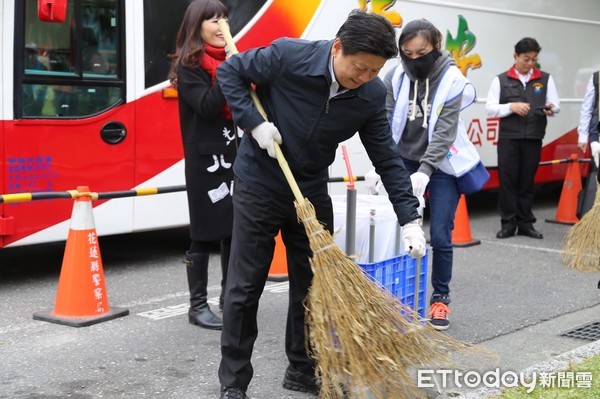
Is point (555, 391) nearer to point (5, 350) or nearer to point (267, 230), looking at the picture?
point (267, 230)

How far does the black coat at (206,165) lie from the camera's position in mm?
5297

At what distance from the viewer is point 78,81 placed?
6.80 m

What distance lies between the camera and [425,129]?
5.41 meters

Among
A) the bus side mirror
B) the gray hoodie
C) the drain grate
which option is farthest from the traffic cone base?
the drain grate

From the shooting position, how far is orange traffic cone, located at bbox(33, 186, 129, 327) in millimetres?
5590

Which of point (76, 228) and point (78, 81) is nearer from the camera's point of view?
point (76, 228)

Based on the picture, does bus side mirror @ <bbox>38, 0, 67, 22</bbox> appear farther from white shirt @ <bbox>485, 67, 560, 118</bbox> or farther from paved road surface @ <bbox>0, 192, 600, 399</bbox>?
white shirt @ <bbox>485, 67, 560, 118</bbox>

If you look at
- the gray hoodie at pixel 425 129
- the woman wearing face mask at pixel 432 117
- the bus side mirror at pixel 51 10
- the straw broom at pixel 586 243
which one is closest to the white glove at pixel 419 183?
the woman wearing face mask at pixel 432 117

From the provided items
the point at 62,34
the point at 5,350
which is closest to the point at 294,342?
the point at 5,350

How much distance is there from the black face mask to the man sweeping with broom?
122 cm

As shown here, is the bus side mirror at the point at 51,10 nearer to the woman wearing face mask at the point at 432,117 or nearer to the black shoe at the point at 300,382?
the woman wearing face mask at the point at 432,117

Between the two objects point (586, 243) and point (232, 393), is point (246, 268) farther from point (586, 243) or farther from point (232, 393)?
point (586, 243)

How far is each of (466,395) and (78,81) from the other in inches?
161

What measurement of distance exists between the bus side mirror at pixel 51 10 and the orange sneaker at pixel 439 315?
3.27m
